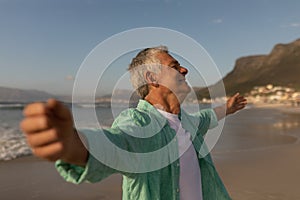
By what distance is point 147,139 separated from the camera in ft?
5.78

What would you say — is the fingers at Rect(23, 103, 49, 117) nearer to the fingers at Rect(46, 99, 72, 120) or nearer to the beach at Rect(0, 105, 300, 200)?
the fingers at Rect(46, 99, 72, 120)

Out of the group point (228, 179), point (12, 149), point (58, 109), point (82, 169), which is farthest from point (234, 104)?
point (12, 149)

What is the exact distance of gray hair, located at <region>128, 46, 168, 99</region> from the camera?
6.91 feet

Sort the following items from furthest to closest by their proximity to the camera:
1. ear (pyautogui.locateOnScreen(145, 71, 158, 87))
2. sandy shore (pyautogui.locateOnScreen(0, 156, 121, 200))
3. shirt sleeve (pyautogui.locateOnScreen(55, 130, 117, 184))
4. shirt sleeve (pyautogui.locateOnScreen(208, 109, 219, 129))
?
sandy shore (pyautogui.locateOnScreen(0, 156, 121, 200))
shirt sleeve (pyautogui.locateOnScreen(208, 109, 219, 129))
ear (pyautogui.locateOnScreen(145, 71, 158, 87))
shirt sleeve (pyautogui.locateOnScreen(55, 130, 117, 184))

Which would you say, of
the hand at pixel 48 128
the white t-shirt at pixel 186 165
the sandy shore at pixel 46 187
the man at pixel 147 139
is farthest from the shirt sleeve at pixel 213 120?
the sandy shore at pixel 46 187

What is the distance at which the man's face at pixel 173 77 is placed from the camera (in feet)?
6.82

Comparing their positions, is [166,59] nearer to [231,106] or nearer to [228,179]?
[231,106]

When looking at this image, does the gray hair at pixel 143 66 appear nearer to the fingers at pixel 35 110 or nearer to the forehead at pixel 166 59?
the forehead at pixel 166 59

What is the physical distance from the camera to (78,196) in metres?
5.93

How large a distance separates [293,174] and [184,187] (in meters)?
6.29

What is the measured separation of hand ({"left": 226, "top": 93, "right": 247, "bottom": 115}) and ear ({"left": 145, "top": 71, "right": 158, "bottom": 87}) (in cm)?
96

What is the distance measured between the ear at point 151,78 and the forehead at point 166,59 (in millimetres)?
106

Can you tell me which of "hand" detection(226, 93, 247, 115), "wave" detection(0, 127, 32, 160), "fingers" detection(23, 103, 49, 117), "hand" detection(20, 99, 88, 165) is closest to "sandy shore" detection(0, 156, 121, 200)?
"wave" detection(0, 127, 32, 160)

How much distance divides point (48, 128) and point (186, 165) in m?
1.20
